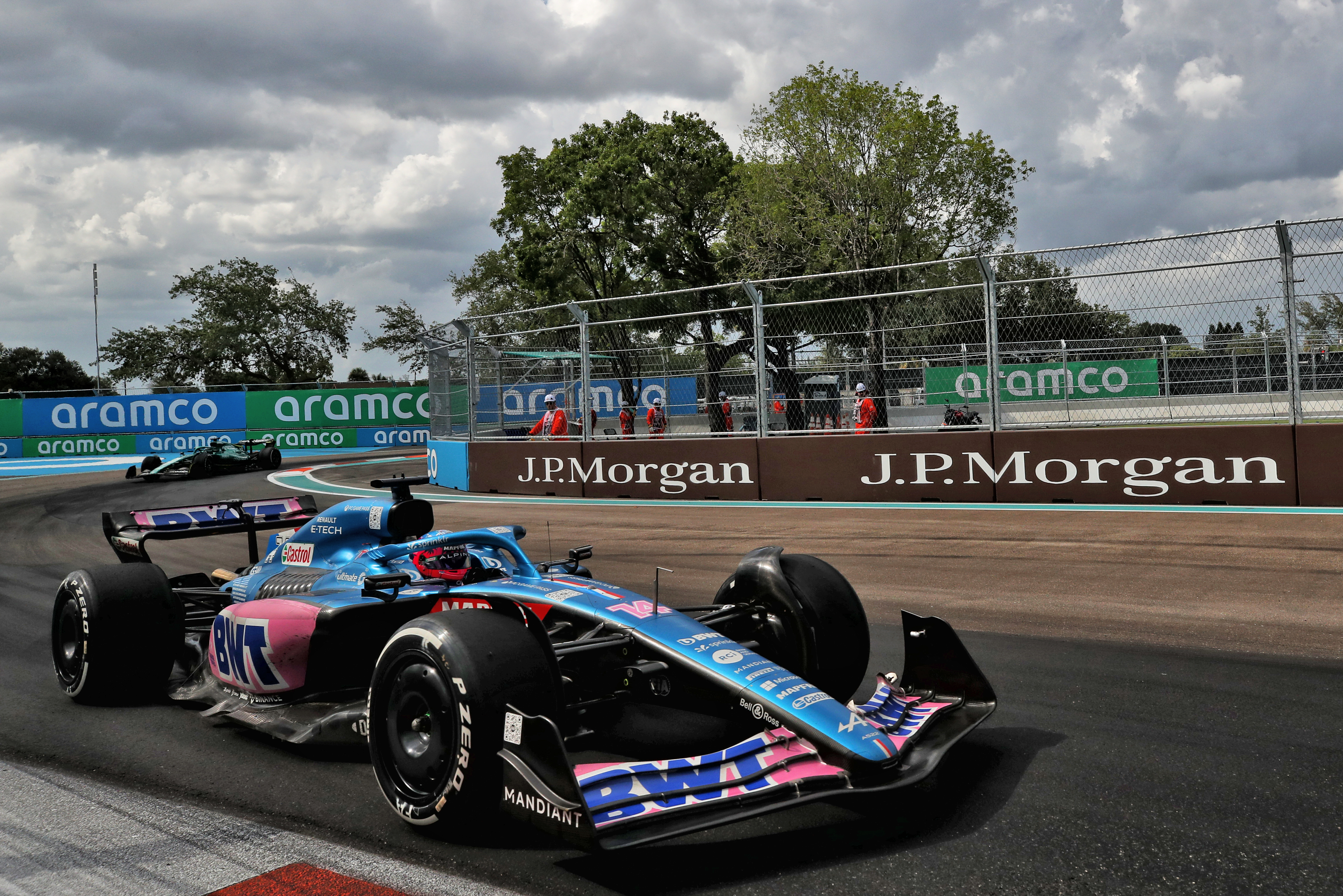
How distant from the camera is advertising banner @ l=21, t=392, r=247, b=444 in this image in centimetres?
3108

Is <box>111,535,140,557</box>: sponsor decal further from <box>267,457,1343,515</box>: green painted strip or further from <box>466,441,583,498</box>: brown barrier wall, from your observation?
<box>466,441,583,498</box>: brown barrier wall

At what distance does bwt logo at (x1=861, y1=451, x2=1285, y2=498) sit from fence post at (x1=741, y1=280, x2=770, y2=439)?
4.99 feet

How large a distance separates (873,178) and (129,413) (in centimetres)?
2419

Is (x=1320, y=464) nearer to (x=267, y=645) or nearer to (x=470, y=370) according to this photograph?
(x=267, y=645)

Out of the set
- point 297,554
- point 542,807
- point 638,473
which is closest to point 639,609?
point 542,807

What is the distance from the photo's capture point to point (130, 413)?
103ft

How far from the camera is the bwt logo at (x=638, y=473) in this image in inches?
507

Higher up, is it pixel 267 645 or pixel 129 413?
pixel 129 413

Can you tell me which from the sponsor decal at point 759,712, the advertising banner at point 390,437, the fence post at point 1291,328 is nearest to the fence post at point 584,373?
the fence post at point 1291,328

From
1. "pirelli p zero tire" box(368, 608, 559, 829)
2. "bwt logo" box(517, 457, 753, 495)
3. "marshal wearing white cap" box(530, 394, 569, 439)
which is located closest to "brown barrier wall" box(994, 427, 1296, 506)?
"bwt logo" box(517, 457, 753, 495)

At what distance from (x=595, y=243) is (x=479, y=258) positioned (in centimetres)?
1813

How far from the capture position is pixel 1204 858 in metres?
2.61

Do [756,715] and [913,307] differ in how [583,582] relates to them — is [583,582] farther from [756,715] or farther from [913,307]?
[913,307]

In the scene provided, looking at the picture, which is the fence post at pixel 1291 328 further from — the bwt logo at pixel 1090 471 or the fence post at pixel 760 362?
the fence post at pixel 760 362
